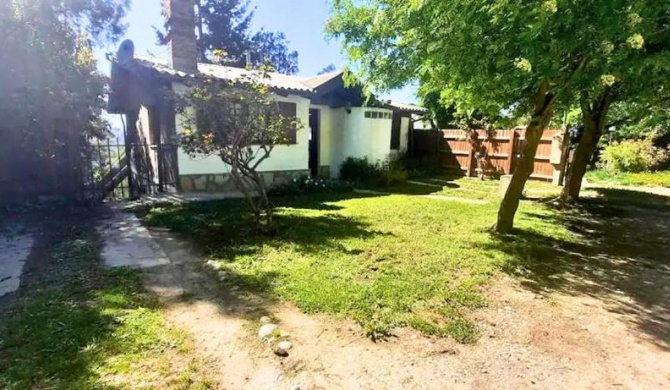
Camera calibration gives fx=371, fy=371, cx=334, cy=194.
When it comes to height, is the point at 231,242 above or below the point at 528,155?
below

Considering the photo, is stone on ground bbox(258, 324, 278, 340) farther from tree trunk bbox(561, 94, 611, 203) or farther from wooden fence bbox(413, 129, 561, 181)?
wooden fence bbox(413, 129, 561, 181)

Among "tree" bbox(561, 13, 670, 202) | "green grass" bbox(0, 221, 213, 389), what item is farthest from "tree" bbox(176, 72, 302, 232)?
"tree" bbox(561, 13, 670, 202)

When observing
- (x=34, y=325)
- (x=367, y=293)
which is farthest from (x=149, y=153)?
(x=367, y=293)

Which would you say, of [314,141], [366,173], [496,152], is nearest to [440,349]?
[366,173]

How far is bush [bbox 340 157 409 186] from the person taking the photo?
12.8 meters

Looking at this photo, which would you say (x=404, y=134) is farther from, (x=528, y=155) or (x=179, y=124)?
(x=528, y=155)

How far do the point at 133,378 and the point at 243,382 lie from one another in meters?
0.74

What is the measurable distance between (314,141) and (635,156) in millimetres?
12154

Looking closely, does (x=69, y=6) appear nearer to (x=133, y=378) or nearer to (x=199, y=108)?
(x=199, y=108)

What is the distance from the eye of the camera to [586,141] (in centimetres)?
865

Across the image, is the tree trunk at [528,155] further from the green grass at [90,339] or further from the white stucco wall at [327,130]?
the white stucco wall at [327,130]

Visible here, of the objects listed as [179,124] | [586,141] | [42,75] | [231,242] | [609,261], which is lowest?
[609,261]

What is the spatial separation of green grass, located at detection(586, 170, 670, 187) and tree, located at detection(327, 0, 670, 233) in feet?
29.2

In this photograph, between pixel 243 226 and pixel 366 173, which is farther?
pixel 366 173
